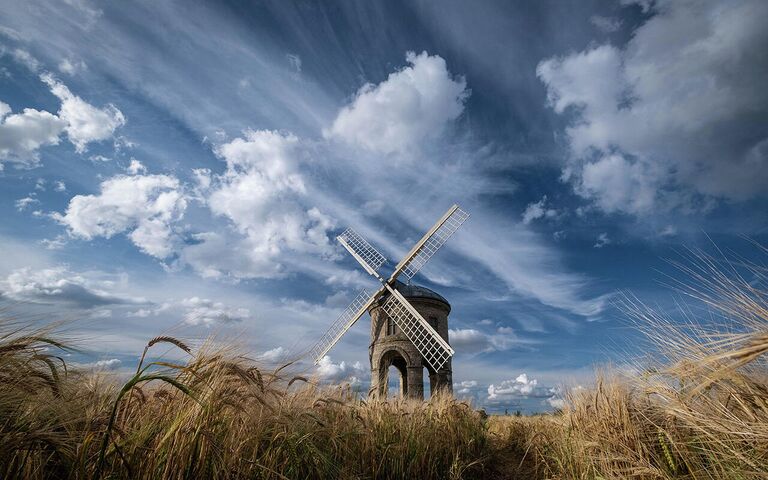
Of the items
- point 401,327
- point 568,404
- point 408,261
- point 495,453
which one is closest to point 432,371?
point 401,327

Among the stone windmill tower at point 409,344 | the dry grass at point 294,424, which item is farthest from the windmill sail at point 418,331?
the dry grass at point 294,424

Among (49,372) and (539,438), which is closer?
(49,372)

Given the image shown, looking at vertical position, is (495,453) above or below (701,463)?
below

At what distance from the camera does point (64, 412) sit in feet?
7.73

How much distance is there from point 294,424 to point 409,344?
18270mm

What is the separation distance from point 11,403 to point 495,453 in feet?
29.6

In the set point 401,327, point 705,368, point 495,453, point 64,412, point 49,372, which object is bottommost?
point 495,453

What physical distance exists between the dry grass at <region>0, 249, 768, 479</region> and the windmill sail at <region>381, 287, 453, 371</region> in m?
14.4

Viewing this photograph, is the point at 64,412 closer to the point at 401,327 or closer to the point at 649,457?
the point at 649,457

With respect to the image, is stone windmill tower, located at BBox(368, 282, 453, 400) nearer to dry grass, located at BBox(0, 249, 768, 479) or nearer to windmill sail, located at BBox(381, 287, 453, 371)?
windmill sail, located at BBox(381, 287, 453, 371)

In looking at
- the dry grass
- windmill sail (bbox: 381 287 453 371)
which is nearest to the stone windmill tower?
windmill sail (bbox: 381 287 453 371)

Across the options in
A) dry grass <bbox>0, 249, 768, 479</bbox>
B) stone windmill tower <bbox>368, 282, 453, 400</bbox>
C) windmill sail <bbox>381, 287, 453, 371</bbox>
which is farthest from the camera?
stone windmill tower <bbox>368, 282, 453, 400</bbox>

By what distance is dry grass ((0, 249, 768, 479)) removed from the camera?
2.29 meters

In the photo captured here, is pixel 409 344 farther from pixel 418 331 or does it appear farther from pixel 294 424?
pixel 294 424
